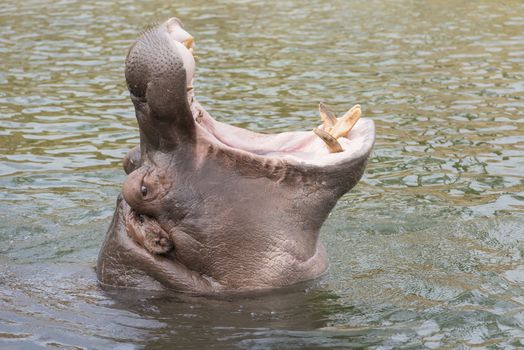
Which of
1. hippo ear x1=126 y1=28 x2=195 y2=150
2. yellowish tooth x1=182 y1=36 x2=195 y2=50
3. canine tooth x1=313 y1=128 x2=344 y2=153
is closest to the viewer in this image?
hippo ear x1=126 y1=28 x2=195 y2=150

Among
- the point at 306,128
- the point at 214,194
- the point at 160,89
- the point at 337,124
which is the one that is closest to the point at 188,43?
the point at 160,89

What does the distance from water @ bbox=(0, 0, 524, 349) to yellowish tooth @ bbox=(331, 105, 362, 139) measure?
0.91m

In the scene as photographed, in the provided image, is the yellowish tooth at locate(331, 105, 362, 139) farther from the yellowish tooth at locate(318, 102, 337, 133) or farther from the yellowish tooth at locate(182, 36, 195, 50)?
the yellowish tooth at locate(182, 36, 195, 50)

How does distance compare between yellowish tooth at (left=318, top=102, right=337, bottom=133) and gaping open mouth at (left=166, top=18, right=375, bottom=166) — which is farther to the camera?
yellowish tooth at (left=318, top=102, right=337, bottom=133)

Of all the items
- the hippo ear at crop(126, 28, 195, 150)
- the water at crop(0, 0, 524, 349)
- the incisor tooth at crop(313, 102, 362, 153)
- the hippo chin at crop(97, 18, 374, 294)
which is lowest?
the water at crop(0, 0, 524, 349)

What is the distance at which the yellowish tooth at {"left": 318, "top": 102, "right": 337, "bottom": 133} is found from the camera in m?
5.66

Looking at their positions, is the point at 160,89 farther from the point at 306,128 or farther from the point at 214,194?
the point at 306,128

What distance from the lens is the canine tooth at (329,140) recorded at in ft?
17.6

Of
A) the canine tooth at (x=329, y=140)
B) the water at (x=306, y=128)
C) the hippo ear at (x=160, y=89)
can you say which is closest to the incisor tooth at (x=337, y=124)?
the canine tooth at (x=329, y=140)

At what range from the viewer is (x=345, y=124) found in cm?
568

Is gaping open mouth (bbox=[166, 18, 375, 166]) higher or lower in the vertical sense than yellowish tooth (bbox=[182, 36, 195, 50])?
lower

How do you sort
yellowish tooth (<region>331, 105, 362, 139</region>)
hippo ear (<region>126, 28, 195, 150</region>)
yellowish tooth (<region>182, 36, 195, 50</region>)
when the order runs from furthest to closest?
yellowish tooth (<region>331, 105, 362, 139</region>)
yellowish tooth (<region>182, 36, 195, 50</region>)
hippo ear (<region>126, 28, 195, 150</region>)

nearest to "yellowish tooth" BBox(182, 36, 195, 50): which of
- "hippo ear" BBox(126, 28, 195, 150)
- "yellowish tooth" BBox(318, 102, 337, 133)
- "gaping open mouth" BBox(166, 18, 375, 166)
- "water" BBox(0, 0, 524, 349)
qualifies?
"gaping open mouth" BBox(166, 18, 375, 166)

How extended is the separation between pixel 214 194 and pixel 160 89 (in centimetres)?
68
